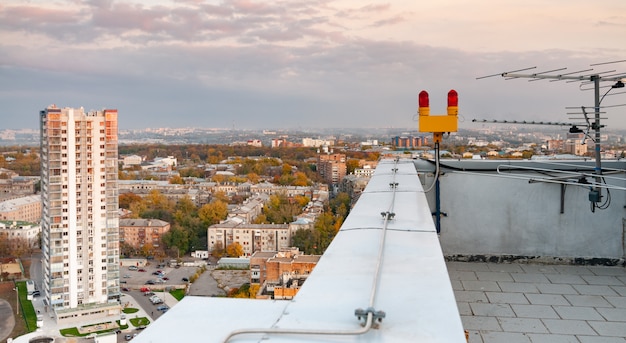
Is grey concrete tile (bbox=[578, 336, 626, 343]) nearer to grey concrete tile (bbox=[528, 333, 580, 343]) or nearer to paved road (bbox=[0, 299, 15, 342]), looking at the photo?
grey concrete tile (bbox=[528, 333, 580, 343])

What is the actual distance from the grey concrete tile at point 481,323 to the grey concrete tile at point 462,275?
0.40 meters

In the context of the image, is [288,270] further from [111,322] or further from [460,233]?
[460,233]

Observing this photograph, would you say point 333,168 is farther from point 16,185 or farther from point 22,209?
point 16,185

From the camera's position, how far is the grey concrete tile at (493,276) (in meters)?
1.99

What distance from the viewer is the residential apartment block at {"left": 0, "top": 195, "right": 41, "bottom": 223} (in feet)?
84.6

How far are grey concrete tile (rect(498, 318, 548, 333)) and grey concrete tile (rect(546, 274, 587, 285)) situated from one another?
0.44 meters

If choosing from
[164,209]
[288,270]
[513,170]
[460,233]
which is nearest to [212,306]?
[460,233]

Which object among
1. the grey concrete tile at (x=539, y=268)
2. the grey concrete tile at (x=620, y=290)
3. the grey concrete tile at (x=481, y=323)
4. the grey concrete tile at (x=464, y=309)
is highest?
the grey concrete tile at (x=539, y=268)

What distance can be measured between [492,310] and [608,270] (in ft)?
2.32

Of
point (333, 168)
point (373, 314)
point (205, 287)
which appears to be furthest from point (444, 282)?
point (333, 168)

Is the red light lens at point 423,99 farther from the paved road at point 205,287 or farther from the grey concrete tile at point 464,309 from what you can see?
the paved road at point 205,287

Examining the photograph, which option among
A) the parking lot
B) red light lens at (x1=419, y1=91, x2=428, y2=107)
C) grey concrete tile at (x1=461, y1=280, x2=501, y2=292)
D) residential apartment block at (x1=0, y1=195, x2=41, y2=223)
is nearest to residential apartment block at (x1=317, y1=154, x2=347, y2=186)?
the parking lot

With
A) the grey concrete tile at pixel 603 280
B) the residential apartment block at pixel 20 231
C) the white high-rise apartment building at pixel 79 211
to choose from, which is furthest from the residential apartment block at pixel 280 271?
the residential apartment block at pixel 20 231

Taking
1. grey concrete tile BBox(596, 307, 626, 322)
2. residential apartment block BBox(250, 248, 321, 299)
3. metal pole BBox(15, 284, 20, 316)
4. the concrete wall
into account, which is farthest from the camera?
metal pole BBox(15, 284, 20, 316)
